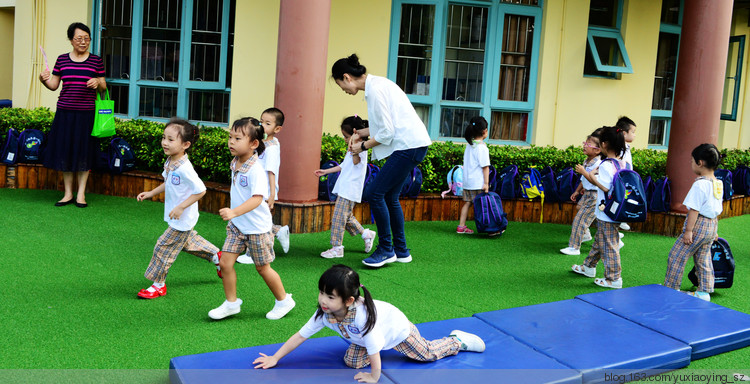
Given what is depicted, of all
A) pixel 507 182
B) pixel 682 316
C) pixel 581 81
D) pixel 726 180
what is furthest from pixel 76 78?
pixel 726 180

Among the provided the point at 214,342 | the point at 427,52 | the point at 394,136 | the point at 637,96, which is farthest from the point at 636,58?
the point at 214,342

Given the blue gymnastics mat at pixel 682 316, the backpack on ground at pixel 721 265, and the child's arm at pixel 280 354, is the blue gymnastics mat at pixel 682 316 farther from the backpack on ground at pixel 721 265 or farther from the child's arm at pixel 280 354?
the child's arm at pixel 280 354

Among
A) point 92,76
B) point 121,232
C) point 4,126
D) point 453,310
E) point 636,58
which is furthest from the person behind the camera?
point 636,58

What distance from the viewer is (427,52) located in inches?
402

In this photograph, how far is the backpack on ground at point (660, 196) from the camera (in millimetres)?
8625

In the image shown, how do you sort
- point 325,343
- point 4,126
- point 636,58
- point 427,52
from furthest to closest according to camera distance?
point 636,58
point 427,52
point 4,126
point 325,343

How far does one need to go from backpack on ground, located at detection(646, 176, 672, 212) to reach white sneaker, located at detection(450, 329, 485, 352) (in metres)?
5.36

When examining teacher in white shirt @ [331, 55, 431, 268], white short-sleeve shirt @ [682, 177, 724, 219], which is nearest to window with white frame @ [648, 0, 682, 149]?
white short-sleeve shirt @ [682, 177, 724, 219]

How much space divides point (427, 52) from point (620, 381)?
22.8 ft

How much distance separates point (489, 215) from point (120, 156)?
14.6ft

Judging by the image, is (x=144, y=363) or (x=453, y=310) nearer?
(x=144, y=363)

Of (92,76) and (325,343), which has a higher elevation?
(92,76)

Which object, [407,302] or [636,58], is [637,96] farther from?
[407,302]

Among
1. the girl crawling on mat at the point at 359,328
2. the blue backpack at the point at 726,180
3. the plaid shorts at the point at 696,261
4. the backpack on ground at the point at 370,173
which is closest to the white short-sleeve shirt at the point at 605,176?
the plaid shorts at the point at 696,261
